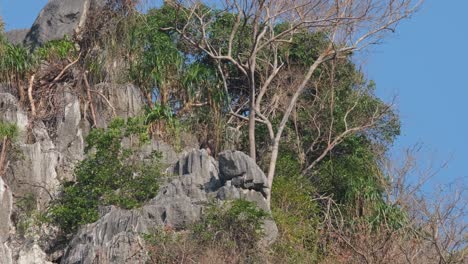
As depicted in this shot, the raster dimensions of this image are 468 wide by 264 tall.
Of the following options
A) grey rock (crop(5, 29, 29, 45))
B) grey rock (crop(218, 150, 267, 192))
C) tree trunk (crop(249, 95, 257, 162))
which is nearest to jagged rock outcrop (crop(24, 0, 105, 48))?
grey rock (crop(5, 29, 29, 45))

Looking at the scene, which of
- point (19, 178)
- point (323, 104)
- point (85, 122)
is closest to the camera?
point (19, 178)

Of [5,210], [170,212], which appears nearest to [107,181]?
[170,212]

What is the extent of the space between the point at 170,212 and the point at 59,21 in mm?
8485

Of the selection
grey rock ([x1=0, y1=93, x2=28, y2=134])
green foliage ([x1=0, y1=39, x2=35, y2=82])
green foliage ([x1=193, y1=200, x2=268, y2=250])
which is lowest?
green foliage ([x1=193, y1=200, x2=268, y2=250])

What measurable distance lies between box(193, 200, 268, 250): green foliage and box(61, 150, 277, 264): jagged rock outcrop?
30cm

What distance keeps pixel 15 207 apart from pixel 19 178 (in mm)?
714

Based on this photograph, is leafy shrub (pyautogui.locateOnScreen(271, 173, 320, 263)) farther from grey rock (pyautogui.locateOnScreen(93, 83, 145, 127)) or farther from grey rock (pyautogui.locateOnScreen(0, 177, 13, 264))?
grey rock (pyautogui.locateOnScreen(0, 177, 13, 264))

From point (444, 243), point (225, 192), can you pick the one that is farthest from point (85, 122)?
point (444, 243)

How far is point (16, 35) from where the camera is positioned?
3200cm

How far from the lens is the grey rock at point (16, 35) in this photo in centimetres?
3173

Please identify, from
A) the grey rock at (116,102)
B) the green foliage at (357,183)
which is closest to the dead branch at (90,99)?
the grey rock at (116,102)

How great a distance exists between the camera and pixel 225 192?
25.3 m

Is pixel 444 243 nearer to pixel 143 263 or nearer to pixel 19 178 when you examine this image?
pixel 143 263

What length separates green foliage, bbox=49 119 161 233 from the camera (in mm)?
25031
